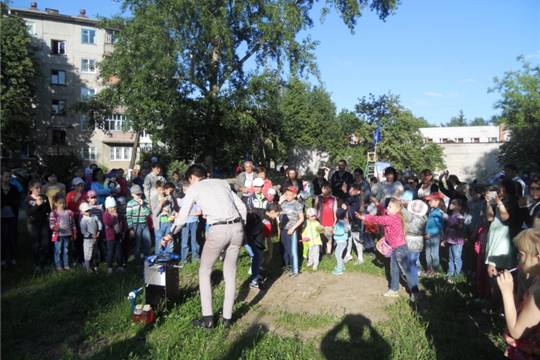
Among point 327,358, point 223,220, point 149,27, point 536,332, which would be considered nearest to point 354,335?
point 327,358

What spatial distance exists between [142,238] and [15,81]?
3547 cm

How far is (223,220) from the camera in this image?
16.2 feet

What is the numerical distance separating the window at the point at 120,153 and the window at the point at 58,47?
38.2ft

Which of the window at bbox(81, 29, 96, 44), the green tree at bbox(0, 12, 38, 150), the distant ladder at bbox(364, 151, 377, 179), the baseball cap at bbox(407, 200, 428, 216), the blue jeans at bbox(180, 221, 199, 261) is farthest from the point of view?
the window at bbox(81, 29, 96, 44)

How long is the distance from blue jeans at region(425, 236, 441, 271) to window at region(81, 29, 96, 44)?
4939 cm

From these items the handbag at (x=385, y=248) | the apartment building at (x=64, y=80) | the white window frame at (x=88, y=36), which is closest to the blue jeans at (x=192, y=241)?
the handbag at (x=385, y=248)

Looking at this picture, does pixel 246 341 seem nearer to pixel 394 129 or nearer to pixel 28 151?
pixel 394 129

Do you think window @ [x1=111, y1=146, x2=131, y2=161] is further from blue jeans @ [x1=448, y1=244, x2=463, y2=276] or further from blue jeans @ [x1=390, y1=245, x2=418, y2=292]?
blue jeans @ [x1=390, y1=245, x2=418, y2=292]

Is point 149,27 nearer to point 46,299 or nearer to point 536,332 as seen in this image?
point 46,299

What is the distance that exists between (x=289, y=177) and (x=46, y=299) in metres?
5.83

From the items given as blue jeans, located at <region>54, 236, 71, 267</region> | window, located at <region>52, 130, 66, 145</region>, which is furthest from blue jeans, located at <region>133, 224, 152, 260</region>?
window, located at <region>52, 130, 66, 145</region>

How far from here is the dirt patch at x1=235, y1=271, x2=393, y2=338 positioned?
17.3 ft

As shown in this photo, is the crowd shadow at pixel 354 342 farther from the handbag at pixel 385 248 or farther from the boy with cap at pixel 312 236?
the boy with cap at pixel 312 236

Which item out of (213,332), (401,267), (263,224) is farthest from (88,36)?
(213,332)
